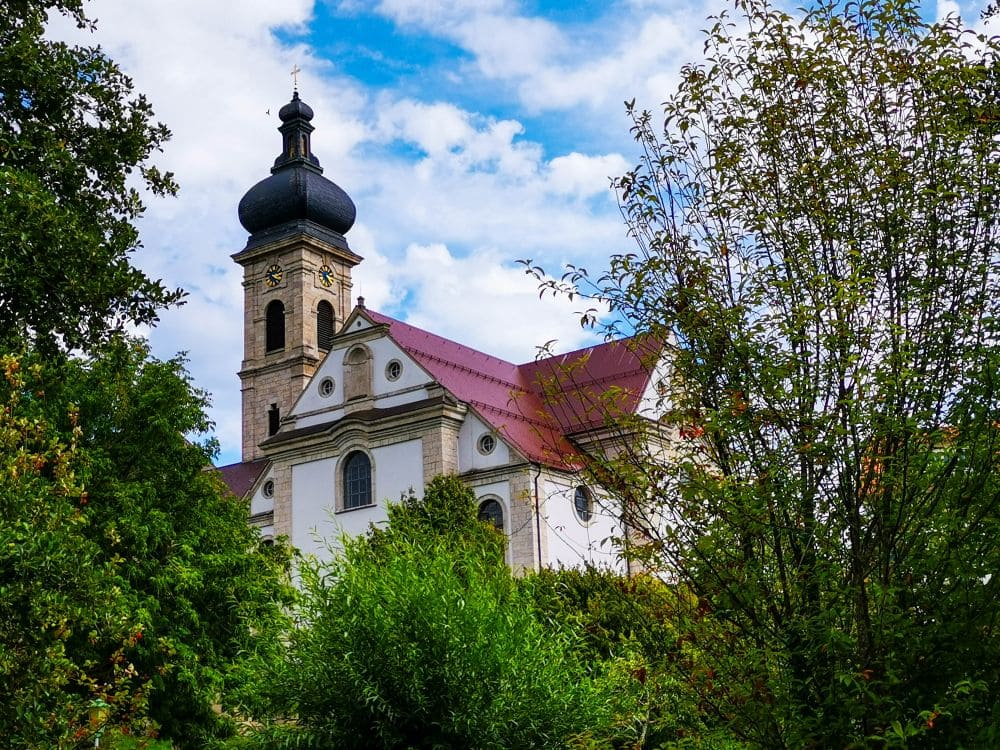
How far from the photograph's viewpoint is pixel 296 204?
193 ft

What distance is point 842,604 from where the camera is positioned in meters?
6.88

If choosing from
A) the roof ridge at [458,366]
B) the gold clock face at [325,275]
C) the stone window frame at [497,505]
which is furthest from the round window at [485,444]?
the gold clock face at [325,275]

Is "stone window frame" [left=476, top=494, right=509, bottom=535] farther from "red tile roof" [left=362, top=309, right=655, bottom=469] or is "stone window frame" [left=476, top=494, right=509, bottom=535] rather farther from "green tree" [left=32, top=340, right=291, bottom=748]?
"green tree" [left=32, top=340, right=291, bottom=748]

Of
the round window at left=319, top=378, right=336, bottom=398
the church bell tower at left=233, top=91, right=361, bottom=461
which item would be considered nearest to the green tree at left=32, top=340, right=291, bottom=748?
the round window at left=319, top=378, right=336, bottom=398

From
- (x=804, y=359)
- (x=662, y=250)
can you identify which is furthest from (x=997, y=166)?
(x=662, y=250)

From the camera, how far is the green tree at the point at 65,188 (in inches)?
380

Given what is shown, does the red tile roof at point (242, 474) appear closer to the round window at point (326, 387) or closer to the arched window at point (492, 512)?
the round window at point (326, 387)

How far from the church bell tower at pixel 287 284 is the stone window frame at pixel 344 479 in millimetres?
16155

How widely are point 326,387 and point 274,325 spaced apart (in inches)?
687

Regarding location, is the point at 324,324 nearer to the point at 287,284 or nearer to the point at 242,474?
the point at 287,284

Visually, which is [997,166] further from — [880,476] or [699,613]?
[699,613]

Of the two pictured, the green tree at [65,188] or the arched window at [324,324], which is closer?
the green tree at [65,188]

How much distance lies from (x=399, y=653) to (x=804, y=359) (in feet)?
23.6

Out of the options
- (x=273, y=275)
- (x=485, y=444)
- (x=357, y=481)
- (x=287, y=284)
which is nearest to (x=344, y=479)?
(x=357, y=481)
